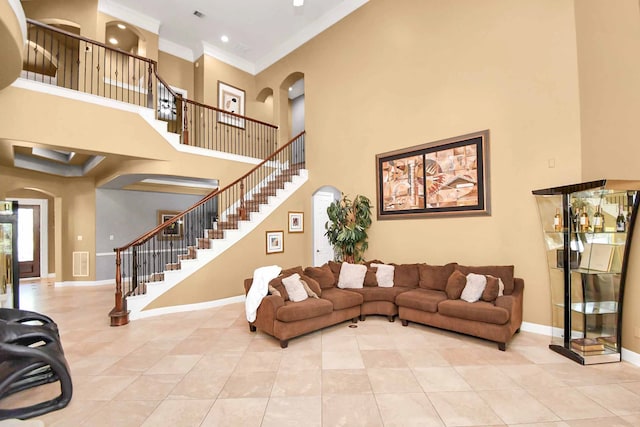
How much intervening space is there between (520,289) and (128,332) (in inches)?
221

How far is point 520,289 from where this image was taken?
4121mm

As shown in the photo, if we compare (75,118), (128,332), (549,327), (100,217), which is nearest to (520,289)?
(549,327)

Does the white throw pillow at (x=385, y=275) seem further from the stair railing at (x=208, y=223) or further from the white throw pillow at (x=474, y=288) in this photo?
the stair railing at (x=208, y=223)

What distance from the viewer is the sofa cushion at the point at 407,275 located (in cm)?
508

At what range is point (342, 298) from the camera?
4.60 metres

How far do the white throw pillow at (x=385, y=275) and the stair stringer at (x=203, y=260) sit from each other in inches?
111

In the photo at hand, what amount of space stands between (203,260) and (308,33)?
6163mm

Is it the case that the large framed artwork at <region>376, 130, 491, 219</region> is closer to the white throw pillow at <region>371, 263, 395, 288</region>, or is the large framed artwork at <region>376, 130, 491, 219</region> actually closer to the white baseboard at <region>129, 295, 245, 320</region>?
the white throw pillow at <region>371, 263, 395, 288</region>

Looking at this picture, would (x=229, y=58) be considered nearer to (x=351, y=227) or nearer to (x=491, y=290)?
(x=351, y=227)

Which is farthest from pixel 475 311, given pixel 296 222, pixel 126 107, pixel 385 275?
pixel 126 107

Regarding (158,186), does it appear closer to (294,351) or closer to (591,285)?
(294,351)

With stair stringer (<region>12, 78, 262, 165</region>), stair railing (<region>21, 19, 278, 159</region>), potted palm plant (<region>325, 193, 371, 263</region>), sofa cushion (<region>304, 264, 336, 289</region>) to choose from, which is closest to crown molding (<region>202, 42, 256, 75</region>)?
stair railing (<region>21, 19, 278, 159</region>)

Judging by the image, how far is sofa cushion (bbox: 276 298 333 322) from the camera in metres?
3.88

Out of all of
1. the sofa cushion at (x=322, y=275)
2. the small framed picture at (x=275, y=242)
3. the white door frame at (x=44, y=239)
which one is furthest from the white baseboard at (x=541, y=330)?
the white door frame at (x=44, y=239)
